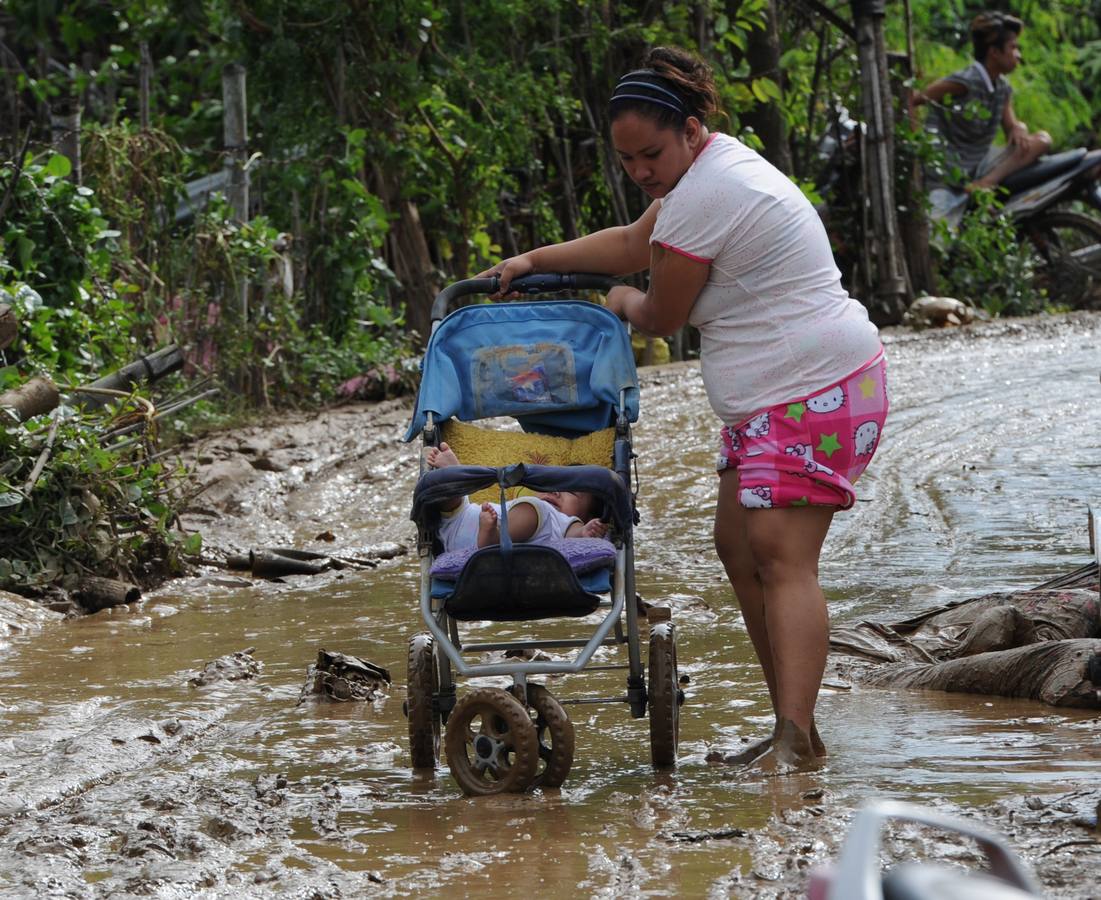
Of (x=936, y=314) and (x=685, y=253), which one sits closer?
(x=685, y=253)

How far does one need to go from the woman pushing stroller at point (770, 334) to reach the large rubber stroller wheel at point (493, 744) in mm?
576

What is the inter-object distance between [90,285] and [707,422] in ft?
12.0

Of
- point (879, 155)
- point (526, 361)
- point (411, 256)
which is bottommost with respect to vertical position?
point (526, 361)

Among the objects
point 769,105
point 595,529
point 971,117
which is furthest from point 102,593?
point 971,117

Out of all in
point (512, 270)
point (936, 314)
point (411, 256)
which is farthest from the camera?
point (936, 314)

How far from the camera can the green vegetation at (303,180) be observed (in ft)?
26.5

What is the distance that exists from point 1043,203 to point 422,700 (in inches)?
515

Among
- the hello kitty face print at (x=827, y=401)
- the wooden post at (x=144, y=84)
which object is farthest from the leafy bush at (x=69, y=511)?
the wooden post at (x=144, y=84)

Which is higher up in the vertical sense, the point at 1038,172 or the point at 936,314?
the point at 1038,172

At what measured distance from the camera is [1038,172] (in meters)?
15.8

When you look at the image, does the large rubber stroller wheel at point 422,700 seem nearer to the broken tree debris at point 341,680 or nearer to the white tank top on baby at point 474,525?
the white tank top on baby at point 474,525

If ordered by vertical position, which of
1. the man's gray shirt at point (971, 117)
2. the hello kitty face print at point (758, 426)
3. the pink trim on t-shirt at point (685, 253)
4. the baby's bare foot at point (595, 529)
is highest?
the man's gray shirt at point (971, 117)

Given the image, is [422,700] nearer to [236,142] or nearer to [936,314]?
[236,142]

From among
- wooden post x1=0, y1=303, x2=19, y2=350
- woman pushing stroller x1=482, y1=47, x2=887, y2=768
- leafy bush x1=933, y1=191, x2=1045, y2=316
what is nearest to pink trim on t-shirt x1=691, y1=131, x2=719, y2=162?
woman pushing stroller x1=482, y1=47, x2=887, y2=768
